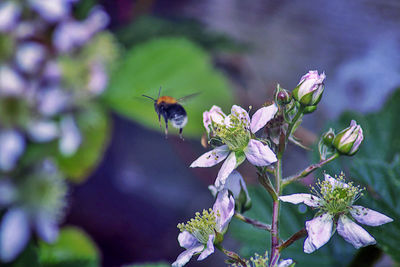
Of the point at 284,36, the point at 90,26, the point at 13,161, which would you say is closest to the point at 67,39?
the point at 90,26

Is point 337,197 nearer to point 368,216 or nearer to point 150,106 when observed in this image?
point 368,216

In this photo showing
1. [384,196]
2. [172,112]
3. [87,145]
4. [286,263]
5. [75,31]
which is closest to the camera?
[286,263]

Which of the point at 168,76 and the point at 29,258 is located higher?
the point at 29,258

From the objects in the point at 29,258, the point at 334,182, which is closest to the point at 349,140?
the point at 334,182

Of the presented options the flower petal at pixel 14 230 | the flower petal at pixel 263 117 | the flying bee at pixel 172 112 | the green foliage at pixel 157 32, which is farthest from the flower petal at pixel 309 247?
the green foliage at pixel 157 32

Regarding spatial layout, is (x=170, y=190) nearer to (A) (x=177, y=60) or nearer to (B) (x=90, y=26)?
(A) (x=177, y=60)

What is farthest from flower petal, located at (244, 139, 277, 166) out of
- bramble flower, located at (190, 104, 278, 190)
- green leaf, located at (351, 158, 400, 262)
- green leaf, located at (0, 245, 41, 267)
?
green leaf, located at (0, 245, 41, 267)
